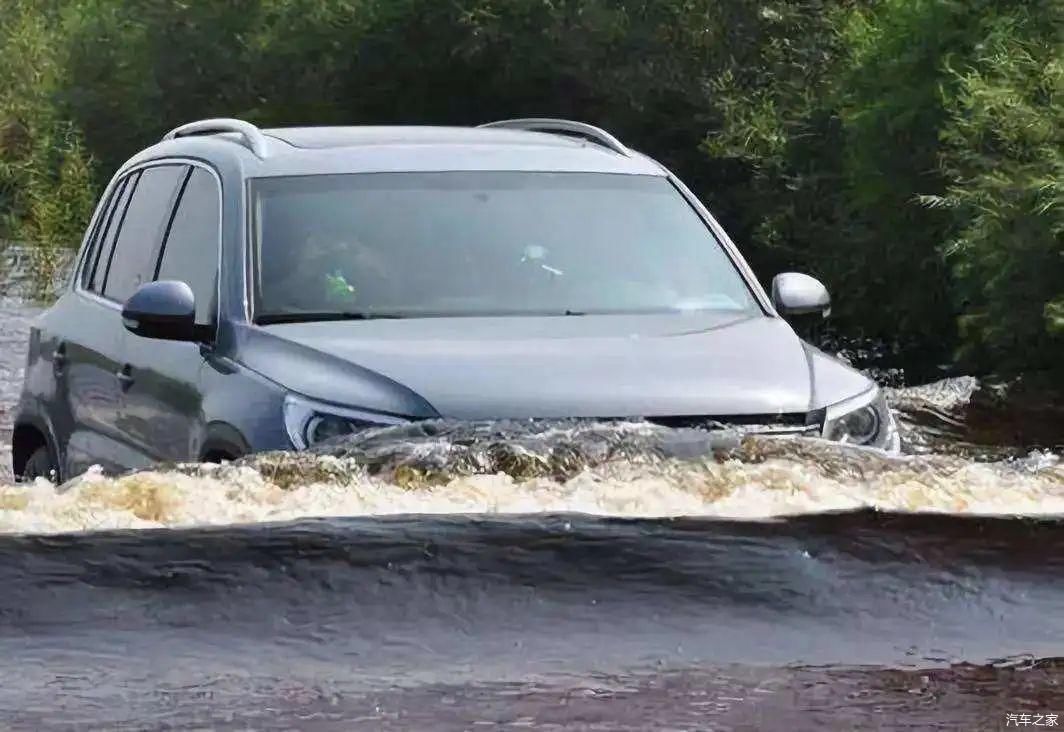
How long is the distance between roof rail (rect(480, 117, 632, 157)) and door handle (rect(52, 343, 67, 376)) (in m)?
1.60

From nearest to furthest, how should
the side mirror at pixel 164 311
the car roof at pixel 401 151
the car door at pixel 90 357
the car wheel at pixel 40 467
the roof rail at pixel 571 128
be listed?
1. the side mirror at pixel 164 311
2. the car roof at pixel 401 151
3. the car door at pixel 90 357
4. the roof rail at pixel 571 128
5. the car wheel at pixel 40 467

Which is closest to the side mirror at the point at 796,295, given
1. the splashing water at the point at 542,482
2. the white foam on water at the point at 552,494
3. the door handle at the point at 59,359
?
the splashing water at the point at 542,482

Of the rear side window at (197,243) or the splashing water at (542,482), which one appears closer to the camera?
the splashing water at (542,482)

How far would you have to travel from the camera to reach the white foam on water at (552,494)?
5066 millimetres

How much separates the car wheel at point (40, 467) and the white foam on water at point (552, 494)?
2.66 meters

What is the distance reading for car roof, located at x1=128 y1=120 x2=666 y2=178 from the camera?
290 inches

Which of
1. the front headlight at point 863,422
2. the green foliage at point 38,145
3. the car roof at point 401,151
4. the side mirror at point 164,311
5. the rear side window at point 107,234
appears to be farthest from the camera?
the green foliage at point 38,145

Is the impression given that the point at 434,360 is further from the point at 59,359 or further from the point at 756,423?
the point at 59,359

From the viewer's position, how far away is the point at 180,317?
673 centimetres

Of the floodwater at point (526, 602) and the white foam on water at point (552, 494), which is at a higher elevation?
the floodwater at point (526, 602)

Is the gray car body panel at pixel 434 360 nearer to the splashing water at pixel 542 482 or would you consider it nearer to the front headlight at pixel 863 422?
the front headlight at pixel 863 422

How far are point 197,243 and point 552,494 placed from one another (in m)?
2.42

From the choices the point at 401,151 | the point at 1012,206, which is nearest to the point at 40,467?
the point at 401,151

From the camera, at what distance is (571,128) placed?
8266 millimetres
